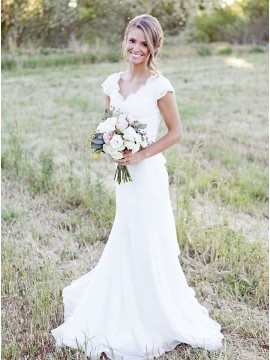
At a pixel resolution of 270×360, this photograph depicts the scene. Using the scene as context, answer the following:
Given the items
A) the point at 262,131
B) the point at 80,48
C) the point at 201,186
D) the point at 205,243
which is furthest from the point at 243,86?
the point at 205,243

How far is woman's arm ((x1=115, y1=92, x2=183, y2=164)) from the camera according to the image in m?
3.29

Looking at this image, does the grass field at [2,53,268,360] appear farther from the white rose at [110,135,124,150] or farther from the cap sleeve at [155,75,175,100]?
the cap sleeve at [155,75,175,100]

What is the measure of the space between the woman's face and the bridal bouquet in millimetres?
338

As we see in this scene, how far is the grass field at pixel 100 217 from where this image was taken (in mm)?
3828

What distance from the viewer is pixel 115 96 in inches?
135

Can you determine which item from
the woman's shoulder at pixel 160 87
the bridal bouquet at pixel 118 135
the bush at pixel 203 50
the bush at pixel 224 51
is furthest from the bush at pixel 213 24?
the bridal bouquet at pixel 118 135

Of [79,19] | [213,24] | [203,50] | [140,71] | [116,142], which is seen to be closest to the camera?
[116,142]

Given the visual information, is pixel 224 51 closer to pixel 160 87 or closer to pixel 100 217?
pixel 100 217

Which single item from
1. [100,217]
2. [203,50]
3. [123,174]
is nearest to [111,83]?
[123,174]

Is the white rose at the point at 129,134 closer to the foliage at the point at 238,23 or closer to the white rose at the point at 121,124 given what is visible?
the white rose at the point at 121,124

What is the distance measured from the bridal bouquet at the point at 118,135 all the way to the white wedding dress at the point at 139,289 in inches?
6.6

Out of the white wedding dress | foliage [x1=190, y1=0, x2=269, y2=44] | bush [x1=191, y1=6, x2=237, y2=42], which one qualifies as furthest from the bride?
foliage [x1=190, y1=0, x2=269, y2=44]

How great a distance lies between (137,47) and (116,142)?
580 mm

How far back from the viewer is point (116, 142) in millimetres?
3148
